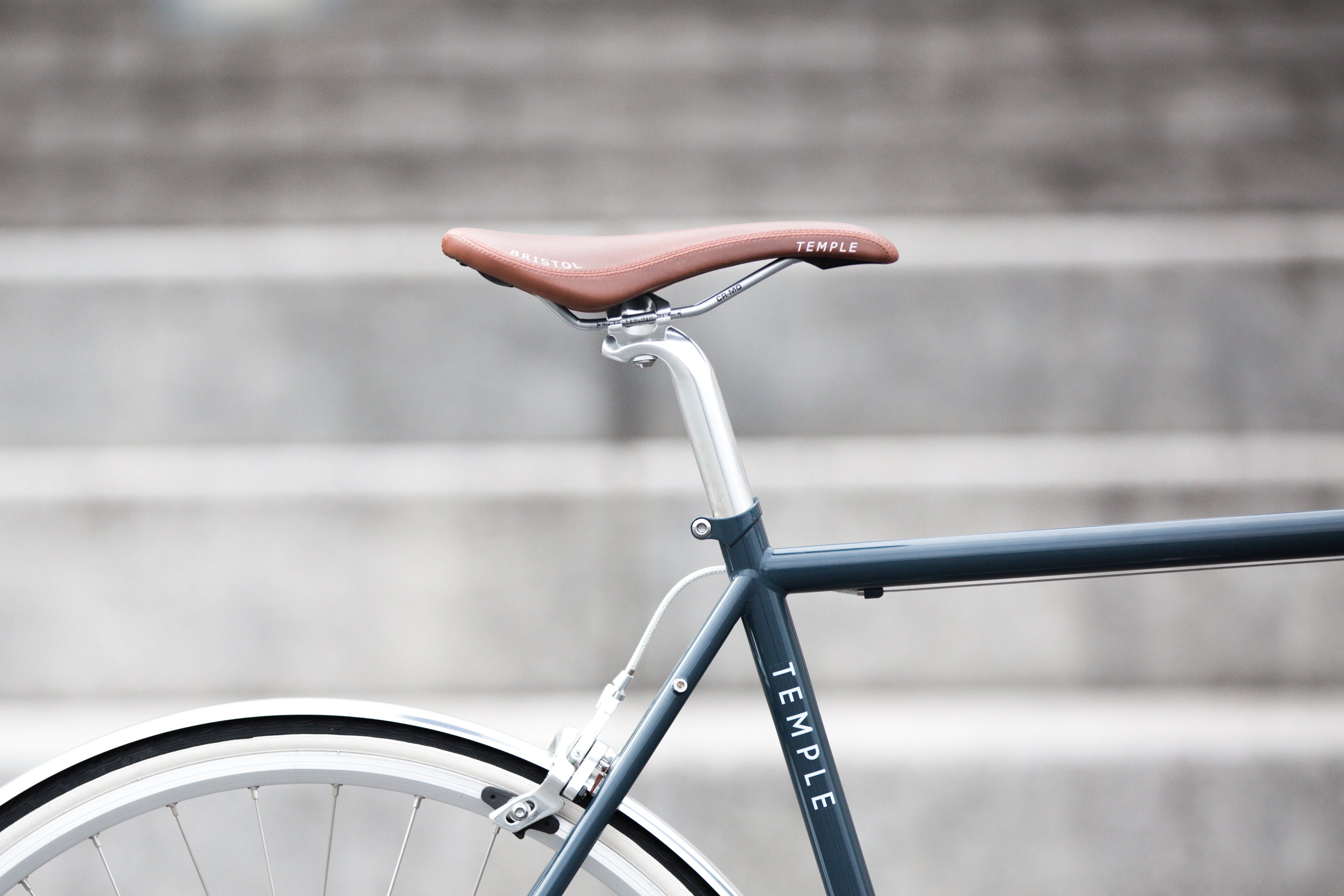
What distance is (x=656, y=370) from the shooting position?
1132mm

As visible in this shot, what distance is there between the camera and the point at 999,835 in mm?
1106

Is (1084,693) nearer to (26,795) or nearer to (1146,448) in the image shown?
(1146,448)

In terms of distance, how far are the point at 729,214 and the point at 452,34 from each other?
1.64 ft

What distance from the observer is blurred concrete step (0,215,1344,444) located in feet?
3.75

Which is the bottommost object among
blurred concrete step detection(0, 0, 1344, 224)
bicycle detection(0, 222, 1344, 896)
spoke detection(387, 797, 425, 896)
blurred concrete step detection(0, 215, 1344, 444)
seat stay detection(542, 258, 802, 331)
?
spoke detection(387, 797, 425, 896)

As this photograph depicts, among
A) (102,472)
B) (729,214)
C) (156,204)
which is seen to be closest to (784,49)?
(729,214)

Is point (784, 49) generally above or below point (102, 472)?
above

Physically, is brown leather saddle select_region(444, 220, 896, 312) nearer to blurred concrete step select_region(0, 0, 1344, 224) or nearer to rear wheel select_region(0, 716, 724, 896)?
rear wheel select_region(0, 716, 724, 896)

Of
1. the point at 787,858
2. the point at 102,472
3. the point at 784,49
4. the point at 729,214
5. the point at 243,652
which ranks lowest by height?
the point at 787,858

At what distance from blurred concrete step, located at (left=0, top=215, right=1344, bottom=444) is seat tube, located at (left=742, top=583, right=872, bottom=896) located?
0.50m

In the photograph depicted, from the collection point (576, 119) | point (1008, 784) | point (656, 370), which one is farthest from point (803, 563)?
point (576, 119)

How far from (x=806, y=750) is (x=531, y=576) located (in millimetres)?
556

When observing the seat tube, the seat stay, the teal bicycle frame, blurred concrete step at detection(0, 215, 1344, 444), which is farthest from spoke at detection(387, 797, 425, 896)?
blurred concrete step at detection(0, 215, 1344, 444)

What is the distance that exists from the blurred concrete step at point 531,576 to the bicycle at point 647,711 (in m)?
0.43
